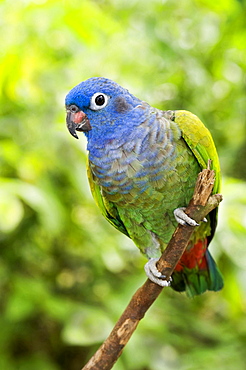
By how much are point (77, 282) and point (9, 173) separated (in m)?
0.53

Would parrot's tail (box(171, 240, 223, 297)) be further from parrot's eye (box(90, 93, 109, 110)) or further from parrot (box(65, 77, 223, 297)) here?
parrot's eye (box(90, 93, 109, 110))

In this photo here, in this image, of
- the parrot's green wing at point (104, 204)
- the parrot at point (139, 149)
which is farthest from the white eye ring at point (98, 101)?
the parrot's green wing at point (104, 204)

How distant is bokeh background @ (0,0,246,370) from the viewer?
1370 mm

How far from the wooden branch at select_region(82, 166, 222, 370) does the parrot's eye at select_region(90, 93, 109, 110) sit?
11.2 inches

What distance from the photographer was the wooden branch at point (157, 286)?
2.83ft

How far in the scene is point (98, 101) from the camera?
3.18ft

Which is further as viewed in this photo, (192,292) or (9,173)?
(9,173)

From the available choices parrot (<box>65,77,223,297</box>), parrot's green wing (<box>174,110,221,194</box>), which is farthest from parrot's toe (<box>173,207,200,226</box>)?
parrot's green wing (<box>174,110,221,194</box>)

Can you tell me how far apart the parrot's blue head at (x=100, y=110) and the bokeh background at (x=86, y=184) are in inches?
12.3

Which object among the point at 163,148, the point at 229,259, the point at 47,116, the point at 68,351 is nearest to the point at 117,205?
the point at 163,148

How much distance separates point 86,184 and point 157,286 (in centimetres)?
50

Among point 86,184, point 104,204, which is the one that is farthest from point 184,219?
point 86,184

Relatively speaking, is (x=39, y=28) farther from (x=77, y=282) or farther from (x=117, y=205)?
(x=77, y=282)

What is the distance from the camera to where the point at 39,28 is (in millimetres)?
1425
